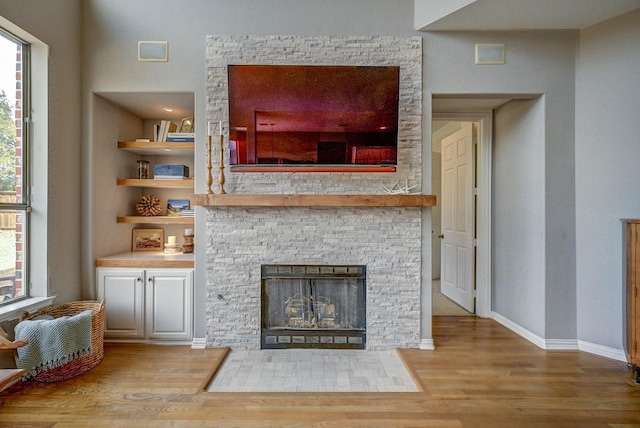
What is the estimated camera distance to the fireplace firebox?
9.70 feet

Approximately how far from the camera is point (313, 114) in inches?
111

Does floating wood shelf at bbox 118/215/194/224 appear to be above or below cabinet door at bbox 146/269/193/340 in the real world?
above

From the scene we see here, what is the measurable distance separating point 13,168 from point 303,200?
7.11 ft

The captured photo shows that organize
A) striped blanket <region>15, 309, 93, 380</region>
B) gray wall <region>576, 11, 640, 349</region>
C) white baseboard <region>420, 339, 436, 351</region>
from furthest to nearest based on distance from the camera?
white baseboard <region>420, 339, 436, 351</region> < gray wall <region>576, 11, 640, 349</region> < striped blanket <region>15, 309, 93, 380</region>

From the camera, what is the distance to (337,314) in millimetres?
3016

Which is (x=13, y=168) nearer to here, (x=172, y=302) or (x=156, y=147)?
(x=156, y=147)

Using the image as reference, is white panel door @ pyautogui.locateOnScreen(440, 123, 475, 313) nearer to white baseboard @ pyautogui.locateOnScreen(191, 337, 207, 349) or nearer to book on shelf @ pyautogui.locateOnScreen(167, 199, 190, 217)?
white baseboard @ pyautogui.locateOnScreen(191, 337, 207, 349)

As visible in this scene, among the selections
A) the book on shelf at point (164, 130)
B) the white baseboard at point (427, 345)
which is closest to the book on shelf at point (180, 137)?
the book on shelf at point (164, 130)

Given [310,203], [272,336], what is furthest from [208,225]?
[272,336]

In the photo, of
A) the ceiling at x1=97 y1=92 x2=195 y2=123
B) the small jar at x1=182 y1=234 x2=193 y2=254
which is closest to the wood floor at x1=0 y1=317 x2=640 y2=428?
the small jar at x1=182 y1=234 x2=193 y2=254

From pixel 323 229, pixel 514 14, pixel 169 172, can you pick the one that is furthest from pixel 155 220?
pixel 514 14

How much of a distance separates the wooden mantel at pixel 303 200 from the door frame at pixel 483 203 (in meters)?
1.35

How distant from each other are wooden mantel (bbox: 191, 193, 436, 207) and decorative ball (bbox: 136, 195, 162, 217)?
3.54ft

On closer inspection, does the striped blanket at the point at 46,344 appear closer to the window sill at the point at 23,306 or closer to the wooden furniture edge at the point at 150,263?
the window sill at the point at 23,306
